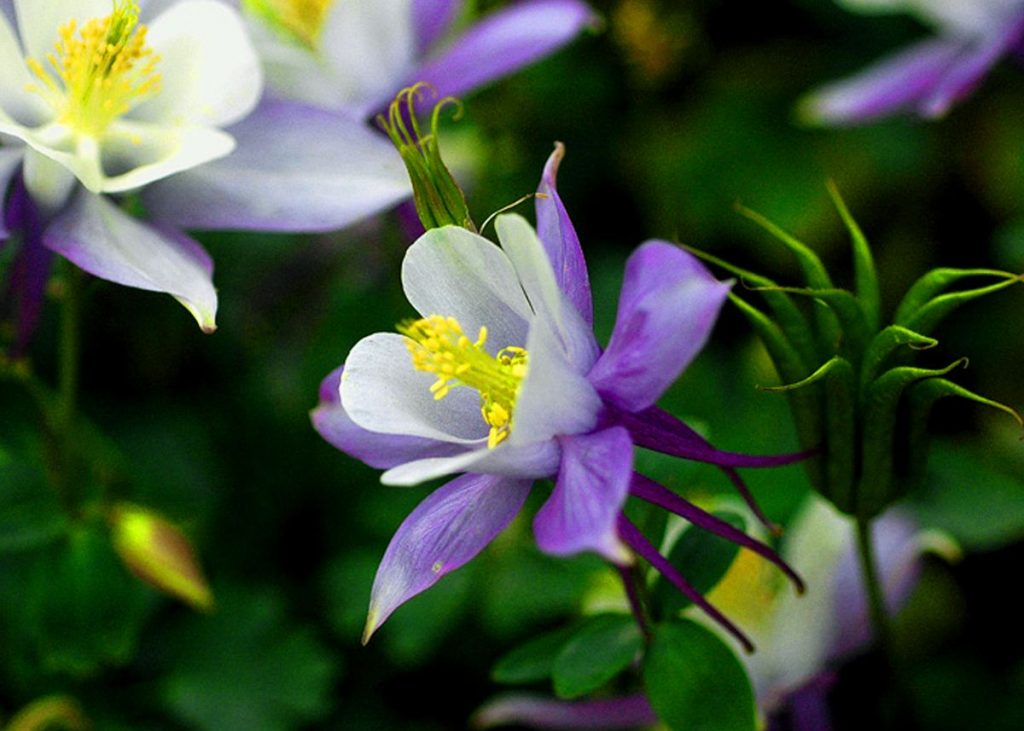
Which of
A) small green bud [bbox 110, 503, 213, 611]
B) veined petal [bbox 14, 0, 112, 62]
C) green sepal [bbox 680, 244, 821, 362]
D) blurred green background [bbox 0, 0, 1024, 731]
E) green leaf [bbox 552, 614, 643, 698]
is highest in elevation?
veined petal [bbox 14, 0, 112, 62]

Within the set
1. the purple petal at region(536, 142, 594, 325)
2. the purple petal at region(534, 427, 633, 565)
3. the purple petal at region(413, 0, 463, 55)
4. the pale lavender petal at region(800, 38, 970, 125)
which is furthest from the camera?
the pale lavender petal at region(800, 38, 970, 125)

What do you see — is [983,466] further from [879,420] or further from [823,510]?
[879,420]

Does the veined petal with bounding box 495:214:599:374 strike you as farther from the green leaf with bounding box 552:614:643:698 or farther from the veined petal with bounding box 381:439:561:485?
the green leaf with bounding box 552:614:643:698

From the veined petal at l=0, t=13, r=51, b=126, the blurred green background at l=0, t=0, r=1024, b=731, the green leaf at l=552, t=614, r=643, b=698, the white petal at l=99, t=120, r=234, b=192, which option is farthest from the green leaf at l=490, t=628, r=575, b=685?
the veined petal at l=0, t=13, r=51, b=126

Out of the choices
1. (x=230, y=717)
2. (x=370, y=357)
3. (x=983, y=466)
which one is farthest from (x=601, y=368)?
(x=983, y=466)

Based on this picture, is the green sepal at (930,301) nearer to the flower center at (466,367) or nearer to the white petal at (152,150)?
the flower center at (466,367)

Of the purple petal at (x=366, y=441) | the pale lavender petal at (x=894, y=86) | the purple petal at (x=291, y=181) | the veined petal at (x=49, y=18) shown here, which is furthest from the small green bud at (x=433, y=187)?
the pale lavender petal at (x=894, y=86)
